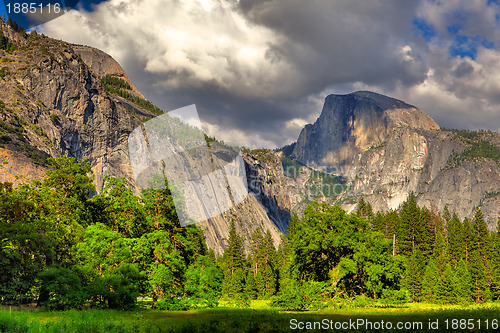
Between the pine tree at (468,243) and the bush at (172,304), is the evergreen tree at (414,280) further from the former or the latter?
the bush at (172,304)

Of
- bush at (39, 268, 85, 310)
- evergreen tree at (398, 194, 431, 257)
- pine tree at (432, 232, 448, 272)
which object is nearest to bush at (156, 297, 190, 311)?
bush at (39, 268, 85, 310)

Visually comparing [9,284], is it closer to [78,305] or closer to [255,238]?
[78,305]

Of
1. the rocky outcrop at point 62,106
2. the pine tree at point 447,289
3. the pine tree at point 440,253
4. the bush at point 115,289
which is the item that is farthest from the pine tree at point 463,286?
the rocky outcrop at point 62,106

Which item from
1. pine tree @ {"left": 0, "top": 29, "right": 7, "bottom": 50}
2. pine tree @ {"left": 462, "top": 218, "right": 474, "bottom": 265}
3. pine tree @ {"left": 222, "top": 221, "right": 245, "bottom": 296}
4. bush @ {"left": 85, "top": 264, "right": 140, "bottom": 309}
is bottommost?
pine tree @ {"left": 222, "top": 221, "right": 245, "bottom": 296}

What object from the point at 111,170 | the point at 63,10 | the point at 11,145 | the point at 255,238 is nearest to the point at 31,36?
the point at 111,170

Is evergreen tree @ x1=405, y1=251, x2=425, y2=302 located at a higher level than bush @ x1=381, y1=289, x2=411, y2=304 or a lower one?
lower

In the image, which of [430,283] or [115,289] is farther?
[430,283]

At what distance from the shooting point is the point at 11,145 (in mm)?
83312

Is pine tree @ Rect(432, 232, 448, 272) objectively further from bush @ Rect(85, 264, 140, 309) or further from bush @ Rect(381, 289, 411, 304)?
bush @ Rect(85, 264, 140, 309)

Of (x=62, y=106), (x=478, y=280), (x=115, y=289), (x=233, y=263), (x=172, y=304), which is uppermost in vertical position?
(x=62, y=106)

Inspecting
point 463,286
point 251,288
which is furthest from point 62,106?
point 463,286

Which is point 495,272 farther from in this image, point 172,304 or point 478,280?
point 172,304

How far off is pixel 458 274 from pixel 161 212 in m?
51.0

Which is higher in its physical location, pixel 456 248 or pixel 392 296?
pixel 456 248
